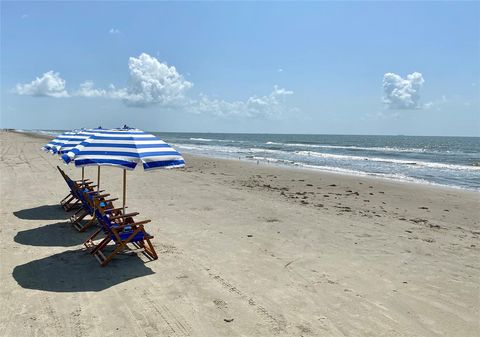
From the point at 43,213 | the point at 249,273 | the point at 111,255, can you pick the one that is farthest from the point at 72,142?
the point at 249,273

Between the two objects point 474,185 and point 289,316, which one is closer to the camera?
point 289,316

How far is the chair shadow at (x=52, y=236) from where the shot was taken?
21.8 ft

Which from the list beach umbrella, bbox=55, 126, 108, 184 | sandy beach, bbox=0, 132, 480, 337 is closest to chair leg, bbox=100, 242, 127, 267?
sandy beach, bbox=0, 132, 480, 337

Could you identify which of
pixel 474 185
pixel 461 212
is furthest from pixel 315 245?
pixel 474 185

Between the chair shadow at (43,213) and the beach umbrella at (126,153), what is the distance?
2974 mm

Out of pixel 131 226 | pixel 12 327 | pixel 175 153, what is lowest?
pixel 12 327

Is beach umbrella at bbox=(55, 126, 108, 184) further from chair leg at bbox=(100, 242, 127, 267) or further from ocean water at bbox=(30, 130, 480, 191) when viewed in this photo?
ocean water at bbox=(30, 130, 480, 191)

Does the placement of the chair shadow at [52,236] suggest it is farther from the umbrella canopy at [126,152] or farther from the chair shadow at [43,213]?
the umbrella canopy at [126,152]

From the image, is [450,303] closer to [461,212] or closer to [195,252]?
[195,252]

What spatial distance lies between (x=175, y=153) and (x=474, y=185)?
52.1 feet

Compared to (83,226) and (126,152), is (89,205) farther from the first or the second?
(126,152)

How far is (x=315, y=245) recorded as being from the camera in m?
6.96

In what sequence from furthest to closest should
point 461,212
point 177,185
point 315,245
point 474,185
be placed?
point 474,185, point 177,185, point 461,212, point 315,245

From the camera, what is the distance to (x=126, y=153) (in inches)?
221
